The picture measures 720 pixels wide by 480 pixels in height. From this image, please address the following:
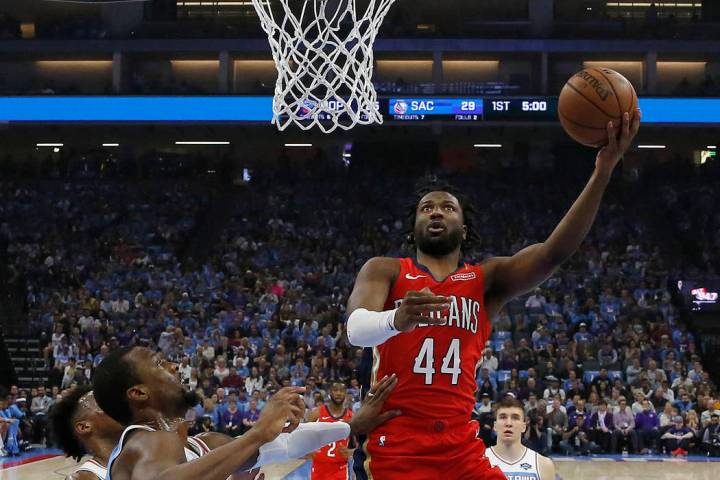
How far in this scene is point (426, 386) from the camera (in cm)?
387

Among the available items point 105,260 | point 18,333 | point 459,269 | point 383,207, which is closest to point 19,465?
point 18,333

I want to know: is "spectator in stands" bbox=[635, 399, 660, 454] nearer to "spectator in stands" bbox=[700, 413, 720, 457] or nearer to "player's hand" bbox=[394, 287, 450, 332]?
"spectator in stands" bbox=[700, 413, 720, 457]

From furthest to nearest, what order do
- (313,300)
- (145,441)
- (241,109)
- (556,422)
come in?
(241,109) → (313,300) → (556,422) → (145,441)

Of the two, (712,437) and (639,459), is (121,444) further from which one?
(712,437)

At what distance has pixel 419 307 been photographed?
3281 millimetres

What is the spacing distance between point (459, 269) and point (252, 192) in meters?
20.7

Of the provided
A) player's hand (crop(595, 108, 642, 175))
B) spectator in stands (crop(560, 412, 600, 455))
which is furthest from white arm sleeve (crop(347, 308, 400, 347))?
spectator in stands (crop(560, 412, 600, 455))

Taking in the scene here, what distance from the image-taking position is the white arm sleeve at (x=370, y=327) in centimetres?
349

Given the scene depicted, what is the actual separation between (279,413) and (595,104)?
175 centimetres

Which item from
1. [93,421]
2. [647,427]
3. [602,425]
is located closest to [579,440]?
[602,425]

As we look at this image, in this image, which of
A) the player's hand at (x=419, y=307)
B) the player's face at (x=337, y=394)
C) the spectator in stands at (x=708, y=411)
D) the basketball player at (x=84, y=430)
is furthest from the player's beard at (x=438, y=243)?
the spectator in stands at (x=708, y=411)

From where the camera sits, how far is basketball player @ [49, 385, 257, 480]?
3902 millimetres

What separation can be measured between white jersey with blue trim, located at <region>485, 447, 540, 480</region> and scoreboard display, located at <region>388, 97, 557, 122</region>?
605 inches

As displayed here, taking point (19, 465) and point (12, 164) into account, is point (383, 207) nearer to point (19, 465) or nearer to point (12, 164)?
point (12, 164)
